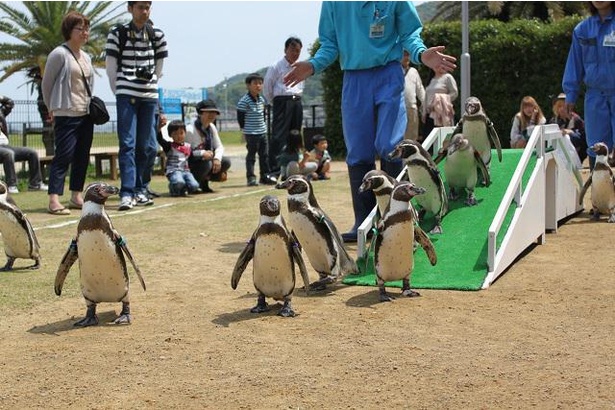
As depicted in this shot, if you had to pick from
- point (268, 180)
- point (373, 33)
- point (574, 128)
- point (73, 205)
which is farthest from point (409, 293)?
point (574, 128)

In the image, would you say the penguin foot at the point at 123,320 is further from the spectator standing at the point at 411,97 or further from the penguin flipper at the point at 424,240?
the spectator standing at the point at 411,97

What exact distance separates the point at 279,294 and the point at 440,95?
8020mm

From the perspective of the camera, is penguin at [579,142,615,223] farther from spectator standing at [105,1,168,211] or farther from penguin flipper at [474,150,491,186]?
spectator standing at [105,1,168,211]

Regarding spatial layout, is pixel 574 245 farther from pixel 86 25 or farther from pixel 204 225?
pixel 86 25

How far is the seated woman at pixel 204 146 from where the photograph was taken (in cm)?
1207

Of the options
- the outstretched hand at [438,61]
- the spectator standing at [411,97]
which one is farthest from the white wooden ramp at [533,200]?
the spectator standing at [411,97]

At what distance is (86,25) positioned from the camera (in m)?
9.72

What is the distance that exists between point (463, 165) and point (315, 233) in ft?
6.30

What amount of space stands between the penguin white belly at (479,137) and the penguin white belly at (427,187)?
106cm

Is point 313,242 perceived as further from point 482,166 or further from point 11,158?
point 11,158

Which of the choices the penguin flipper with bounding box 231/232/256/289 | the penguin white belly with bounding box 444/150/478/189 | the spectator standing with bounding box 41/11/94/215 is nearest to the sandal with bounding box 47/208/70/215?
the spectator standing with bounding box 41/11/94/215

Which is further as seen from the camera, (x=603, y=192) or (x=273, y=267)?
(x=603, y=192)

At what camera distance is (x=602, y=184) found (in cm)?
834

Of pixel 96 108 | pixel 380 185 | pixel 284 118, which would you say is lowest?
pixel 380 185
